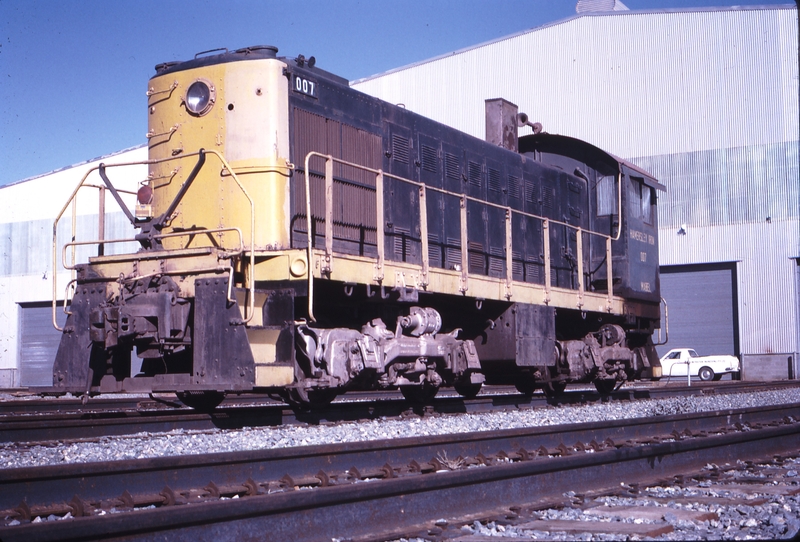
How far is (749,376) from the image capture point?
2486 cm

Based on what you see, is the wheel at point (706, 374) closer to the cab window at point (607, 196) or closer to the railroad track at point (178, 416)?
the cab window at point (607, 196)

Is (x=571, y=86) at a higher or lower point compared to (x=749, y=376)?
higher

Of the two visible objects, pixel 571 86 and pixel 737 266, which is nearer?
pixel 737 266

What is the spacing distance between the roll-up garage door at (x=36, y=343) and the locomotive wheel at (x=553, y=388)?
1970cm

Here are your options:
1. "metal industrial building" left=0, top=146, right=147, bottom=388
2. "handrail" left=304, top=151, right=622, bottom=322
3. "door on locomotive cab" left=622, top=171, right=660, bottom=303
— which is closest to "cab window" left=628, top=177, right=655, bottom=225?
"door on locomotive cab" left=622, top=171, right=660, bottom=303

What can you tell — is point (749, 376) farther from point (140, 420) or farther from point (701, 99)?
point (140, 420)

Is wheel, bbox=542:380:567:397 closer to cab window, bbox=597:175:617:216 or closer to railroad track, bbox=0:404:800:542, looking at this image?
cab window, bbox=597:175:617:216

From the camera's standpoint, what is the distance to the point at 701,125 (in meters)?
25.5

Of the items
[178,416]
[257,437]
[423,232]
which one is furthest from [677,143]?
[257,437]

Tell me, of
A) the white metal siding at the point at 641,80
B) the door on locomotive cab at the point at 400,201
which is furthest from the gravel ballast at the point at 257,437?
the white metal siding at the point at 641,80

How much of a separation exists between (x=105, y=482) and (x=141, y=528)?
4.61ft

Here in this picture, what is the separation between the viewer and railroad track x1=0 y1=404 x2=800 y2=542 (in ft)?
11.0

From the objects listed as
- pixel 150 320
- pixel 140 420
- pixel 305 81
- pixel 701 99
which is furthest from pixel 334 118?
pixel 701 99

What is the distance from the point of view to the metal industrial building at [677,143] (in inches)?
970
